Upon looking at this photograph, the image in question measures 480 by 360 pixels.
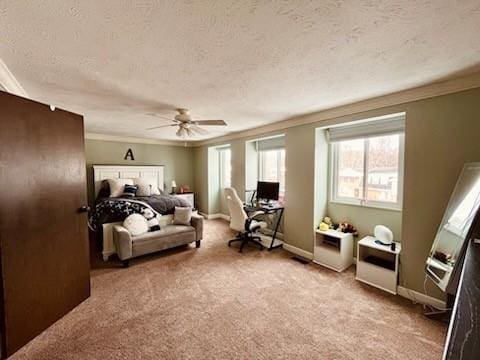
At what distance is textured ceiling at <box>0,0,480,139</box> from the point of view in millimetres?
1101

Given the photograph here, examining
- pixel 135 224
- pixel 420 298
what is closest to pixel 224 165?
pixel 135 224

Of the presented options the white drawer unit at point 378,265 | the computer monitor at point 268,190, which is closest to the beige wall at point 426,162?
the white drawer unit at point 378,265

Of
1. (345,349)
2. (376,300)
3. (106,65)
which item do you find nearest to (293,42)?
(106,65)

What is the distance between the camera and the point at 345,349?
1.60 meters

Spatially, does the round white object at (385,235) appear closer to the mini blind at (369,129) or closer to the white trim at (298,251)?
the white trim at (298,251)

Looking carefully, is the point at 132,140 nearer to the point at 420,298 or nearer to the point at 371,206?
the point at 371,206

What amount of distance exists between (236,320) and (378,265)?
1847mm

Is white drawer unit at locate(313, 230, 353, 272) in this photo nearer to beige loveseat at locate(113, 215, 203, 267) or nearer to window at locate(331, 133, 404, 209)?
window at locate(331, 133, 404, 209)

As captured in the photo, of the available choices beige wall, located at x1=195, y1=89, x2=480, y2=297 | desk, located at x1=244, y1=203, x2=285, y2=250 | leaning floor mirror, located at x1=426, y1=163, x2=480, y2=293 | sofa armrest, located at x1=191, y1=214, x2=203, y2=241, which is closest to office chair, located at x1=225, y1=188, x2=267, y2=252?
desk, located at x1=244, y1=203, x2=285, y2=250

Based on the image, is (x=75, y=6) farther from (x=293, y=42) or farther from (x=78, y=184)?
(x=78, y=184)

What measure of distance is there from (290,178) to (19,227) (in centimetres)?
327

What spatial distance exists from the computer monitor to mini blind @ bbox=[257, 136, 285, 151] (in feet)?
2.62

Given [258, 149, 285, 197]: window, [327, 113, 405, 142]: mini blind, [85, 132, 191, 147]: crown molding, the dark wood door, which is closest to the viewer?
the dark wood door

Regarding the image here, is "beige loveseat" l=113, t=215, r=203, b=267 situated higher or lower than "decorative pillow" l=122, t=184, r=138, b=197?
lower
